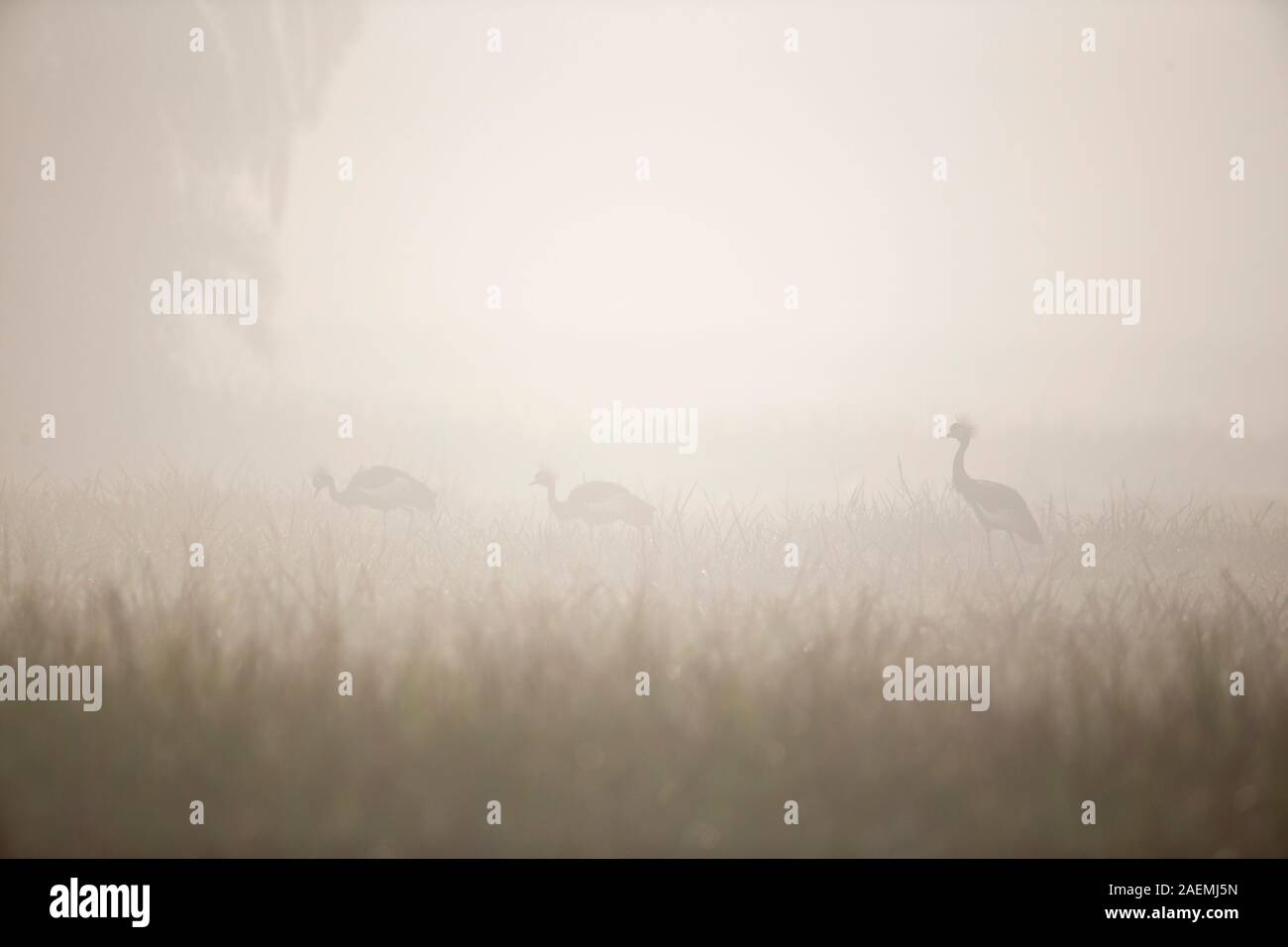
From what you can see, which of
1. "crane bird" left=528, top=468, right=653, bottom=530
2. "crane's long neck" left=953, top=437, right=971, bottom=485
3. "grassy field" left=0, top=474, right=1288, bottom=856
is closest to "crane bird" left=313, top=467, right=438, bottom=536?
"grassy field" left=0, top=474, right=1288, bottom=856

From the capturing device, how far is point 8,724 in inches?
128

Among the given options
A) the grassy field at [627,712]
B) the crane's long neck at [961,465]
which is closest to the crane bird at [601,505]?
the grassy field at [627,712]

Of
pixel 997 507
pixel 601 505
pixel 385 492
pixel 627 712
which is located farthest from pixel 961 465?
pixel 385 492

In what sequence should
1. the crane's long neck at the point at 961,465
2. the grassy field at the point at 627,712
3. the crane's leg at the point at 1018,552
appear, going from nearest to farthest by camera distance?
1. the grassy field at the point at 627,712
2. the crane's leg at the point at 1018,552
3. the crane's long neck at the point at 961,465

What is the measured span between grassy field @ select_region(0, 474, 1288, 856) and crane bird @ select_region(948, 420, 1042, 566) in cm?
19

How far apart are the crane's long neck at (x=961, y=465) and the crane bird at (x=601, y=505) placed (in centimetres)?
153

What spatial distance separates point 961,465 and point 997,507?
266 mm

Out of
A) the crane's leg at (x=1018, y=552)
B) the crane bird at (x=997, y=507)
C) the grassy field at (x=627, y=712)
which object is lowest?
the grassy field at (x=627, y=712)

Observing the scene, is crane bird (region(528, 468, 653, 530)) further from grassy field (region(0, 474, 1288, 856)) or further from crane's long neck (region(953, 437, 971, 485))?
crane's long neck (region(953, 437, 971, 485))

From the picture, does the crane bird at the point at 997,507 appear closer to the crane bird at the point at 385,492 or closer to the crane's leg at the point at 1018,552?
the crane's leg at the point at 1018,552

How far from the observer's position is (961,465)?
3.66m

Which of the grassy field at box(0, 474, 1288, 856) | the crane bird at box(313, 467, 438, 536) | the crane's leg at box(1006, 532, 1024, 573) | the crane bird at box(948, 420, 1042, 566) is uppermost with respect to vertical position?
the crane bird at box(313, 467, 438, 536)

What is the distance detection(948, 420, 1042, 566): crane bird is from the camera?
3.55m

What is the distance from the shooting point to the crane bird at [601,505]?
351 cm
